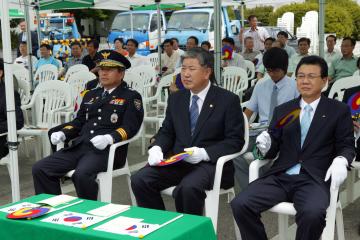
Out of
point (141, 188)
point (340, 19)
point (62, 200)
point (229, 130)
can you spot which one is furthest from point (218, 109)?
point (340, 19)

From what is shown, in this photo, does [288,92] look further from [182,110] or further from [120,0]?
[120,0]

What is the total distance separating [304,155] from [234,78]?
406 centimetres

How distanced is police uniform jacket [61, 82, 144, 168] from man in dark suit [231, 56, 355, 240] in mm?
1245

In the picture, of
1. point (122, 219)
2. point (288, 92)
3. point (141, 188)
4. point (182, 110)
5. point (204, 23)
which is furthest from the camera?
point (204, 23)

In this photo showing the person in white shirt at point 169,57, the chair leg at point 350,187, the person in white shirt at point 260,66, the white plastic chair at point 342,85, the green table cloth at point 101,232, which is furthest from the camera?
the person in white shirt at point 169,57

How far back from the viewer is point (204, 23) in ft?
57.3

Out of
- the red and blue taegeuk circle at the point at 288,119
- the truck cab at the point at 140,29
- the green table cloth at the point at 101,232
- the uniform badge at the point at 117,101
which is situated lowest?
the green table cloth at the point at 101,232

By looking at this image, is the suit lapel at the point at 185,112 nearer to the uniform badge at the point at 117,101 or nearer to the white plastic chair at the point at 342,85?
the uniform badge at the point at 117,101

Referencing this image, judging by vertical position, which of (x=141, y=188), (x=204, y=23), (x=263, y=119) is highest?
(x=204, y=23)

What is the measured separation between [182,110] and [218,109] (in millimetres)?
274

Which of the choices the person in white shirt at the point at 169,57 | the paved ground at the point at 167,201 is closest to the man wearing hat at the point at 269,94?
the paved ground at the point at 167,201

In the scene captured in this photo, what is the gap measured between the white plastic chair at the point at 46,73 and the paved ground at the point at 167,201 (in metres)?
2.45

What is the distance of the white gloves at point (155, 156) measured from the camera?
357 cm

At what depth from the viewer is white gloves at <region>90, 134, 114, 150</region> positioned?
394 centimetres
